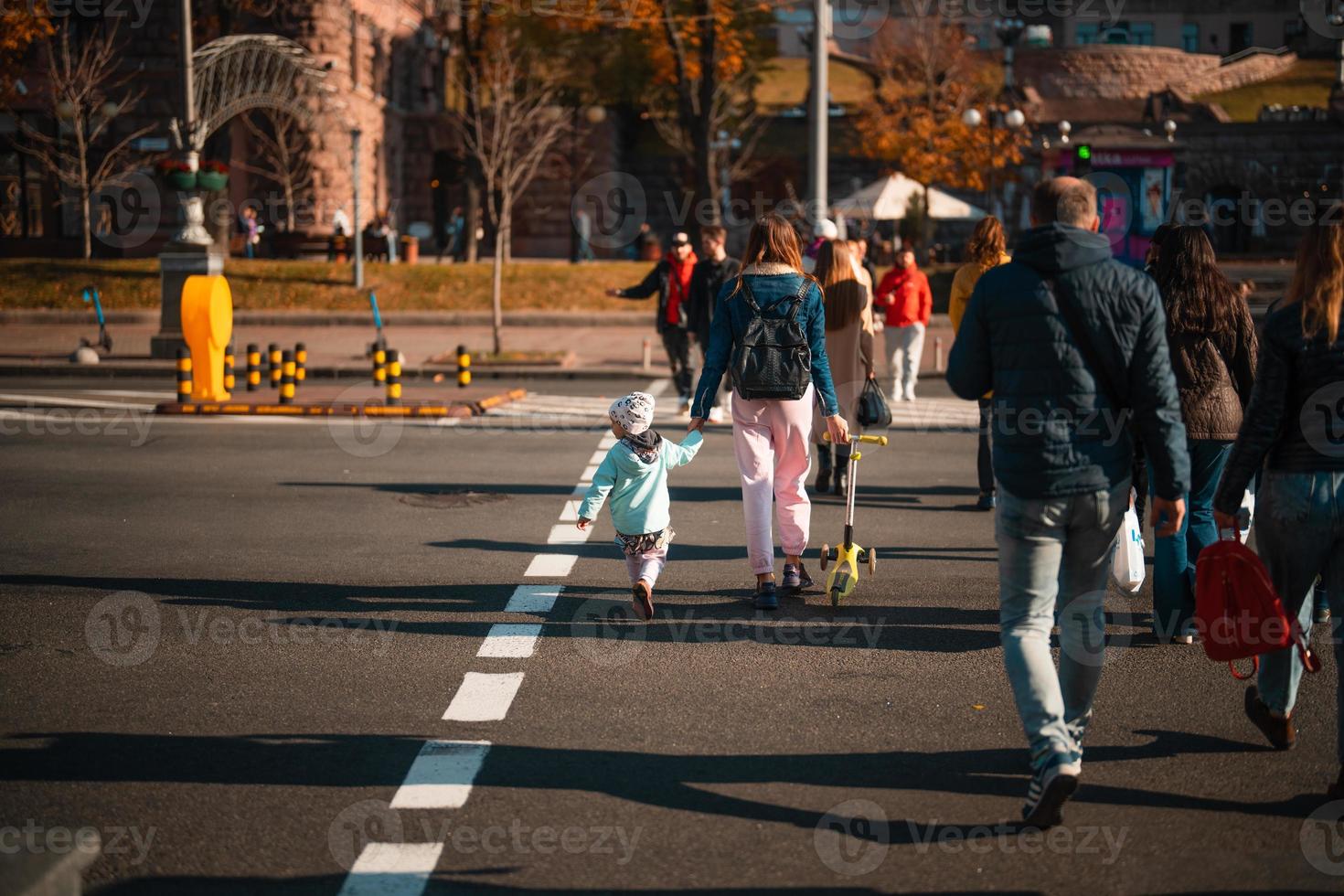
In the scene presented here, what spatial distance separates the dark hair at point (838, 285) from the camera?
1061cm

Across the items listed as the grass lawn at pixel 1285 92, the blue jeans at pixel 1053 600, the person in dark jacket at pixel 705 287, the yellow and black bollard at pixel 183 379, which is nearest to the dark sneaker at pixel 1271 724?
the blue jeans at pixel 1053 600

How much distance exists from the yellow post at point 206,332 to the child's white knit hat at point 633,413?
10.4 metres

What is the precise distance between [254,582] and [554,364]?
1419 cm

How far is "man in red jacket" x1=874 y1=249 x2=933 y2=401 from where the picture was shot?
57.9 feet

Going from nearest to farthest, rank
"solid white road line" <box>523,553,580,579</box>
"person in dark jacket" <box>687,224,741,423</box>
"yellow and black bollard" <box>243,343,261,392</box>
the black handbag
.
→ the black handbag < "solid white road line" <box>523,553,580,579</box> < "person in dark jacket" <box>687,224,741,423</box> < "yellow and black bollard" <box>243,343,261,392</box>

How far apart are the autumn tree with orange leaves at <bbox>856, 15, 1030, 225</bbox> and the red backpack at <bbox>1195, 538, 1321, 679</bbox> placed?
3784 centimetres

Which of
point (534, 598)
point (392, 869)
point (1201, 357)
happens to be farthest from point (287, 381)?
point (392, 869)

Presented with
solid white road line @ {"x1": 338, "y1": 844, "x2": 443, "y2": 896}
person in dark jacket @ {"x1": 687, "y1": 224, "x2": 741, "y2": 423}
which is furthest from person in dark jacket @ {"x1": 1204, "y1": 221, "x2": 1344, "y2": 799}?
person in dark jacket @ {"x1": 687, "y1": 224, "x2": 741, "y2": 423}

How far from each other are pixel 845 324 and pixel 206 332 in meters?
8.61

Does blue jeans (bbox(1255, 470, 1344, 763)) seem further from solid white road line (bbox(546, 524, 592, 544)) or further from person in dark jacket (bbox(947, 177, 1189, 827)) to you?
solid white road line (bbox(546, 524, 592, 544))

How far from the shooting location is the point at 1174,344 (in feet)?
23.5

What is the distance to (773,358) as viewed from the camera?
7980 millimetres

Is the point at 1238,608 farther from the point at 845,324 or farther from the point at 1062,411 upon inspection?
the point at 845,324

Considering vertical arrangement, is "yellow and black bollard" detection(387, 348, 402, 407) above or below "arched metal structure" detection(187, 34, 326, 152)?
below
